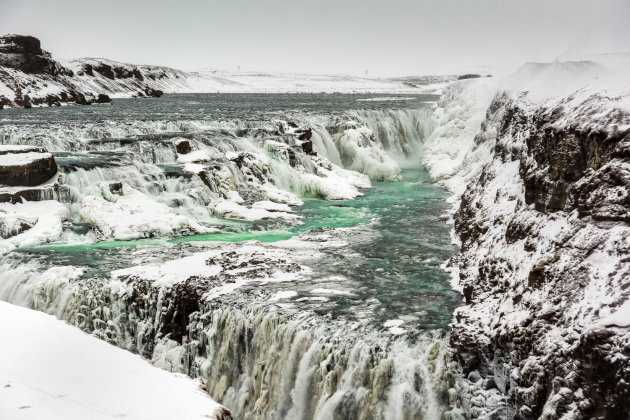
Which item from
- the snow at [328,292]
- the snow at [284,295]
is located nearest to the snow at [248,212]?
the snow at [328,292]

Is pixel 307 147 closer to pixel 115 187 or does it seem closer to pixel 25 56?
pixel 115 187

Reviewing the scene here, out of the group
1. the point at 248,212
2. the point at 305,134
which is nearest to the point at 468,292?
the point at 248,212

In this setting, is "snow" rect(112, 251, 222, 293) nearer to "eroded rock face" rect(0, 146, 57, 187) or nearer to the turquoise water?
the turquoise water

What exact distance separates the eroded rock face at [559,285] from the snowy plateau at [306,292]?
0.08 feet

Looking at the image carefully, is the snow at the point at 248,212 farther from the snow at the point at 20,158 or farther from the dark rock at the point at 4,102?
the dark rock at the point at 4,102

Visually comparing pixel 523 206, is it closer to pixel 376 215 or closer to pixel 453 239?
pixel 453 239

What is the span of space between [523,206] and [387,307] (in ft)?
8.80

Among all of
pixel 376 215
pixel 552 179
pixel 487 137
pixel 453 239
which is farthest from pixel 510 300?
pixel 487 137

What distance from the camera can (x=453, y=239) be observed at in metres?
13.2

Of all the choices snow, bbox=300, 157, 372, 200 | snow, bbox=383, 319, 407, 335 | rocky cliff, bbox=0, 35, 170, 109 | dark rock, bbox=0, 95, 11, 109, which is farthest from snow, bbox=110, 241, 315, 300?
dark rock, bbox=0, 95, 11, 109

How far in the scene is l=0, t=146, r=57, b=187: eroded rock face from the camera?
623 inches

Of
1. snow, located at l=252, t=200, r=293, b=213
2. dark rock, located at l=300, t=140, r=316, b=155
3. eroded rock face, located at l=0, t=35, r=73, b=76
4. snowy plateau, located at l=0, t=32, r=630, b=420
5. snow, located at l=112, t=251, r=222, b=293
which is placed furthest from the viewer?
eroded rock face, located at l=0, t=35, r=73, b=76

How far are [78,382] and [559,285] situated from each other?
199 inches

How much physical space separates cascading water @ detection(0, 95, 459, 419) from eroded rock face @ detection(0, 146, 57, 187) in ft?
2.10
